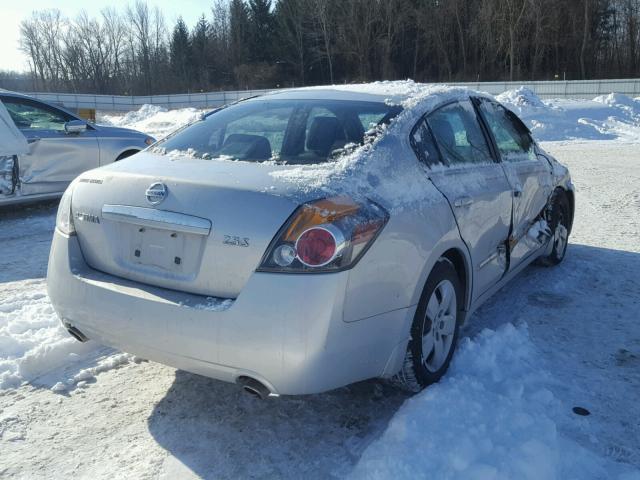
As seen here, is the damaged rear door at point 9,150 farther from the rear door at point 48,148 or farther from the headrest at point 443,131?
the headrest at point 443,131

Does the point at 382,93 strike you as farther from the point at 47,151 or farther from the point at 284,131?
the point at 47,151

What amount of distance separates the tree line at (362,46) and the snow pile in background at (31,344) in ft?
170

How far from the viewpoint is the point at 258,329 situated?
2523 mm

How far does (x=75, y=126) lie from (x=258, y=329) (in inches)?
250

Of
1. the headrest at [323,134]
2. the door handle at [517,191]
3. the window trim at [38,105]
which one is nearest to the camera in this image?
the headrest at [323,134]

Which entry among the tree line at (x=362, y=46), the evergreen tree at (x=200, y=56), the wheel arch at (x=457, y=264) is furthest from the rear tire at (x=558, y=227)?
the evergreen tree at (x=200, y=56)

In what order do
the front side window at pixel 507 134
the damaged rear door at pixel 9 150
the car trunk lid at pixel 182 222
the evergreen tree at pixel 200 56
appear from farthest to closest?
the evergreen tree at pixel 200 56
the damaged rear door at pixel 9 150
the front side window at pixel 507 134
the car trunk lid at pixel 182 222

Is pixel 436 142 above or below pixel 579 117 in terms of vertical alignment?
above

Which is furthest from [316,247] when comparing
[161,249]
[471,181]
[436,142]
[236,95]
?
[236,95]

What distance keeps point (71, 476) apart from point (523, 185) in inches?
136

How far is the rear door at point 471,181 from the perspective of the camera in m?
3.42

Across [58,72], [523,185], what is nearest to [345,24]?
[58,72]

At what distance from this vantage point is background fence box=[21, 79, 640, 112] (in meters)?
27.5

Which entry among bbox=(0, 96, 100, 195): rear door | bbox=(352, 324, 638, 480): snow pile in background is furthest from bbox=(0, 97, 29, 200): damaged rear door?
bbox=(352, 324, 638, 480): snow pile in background
